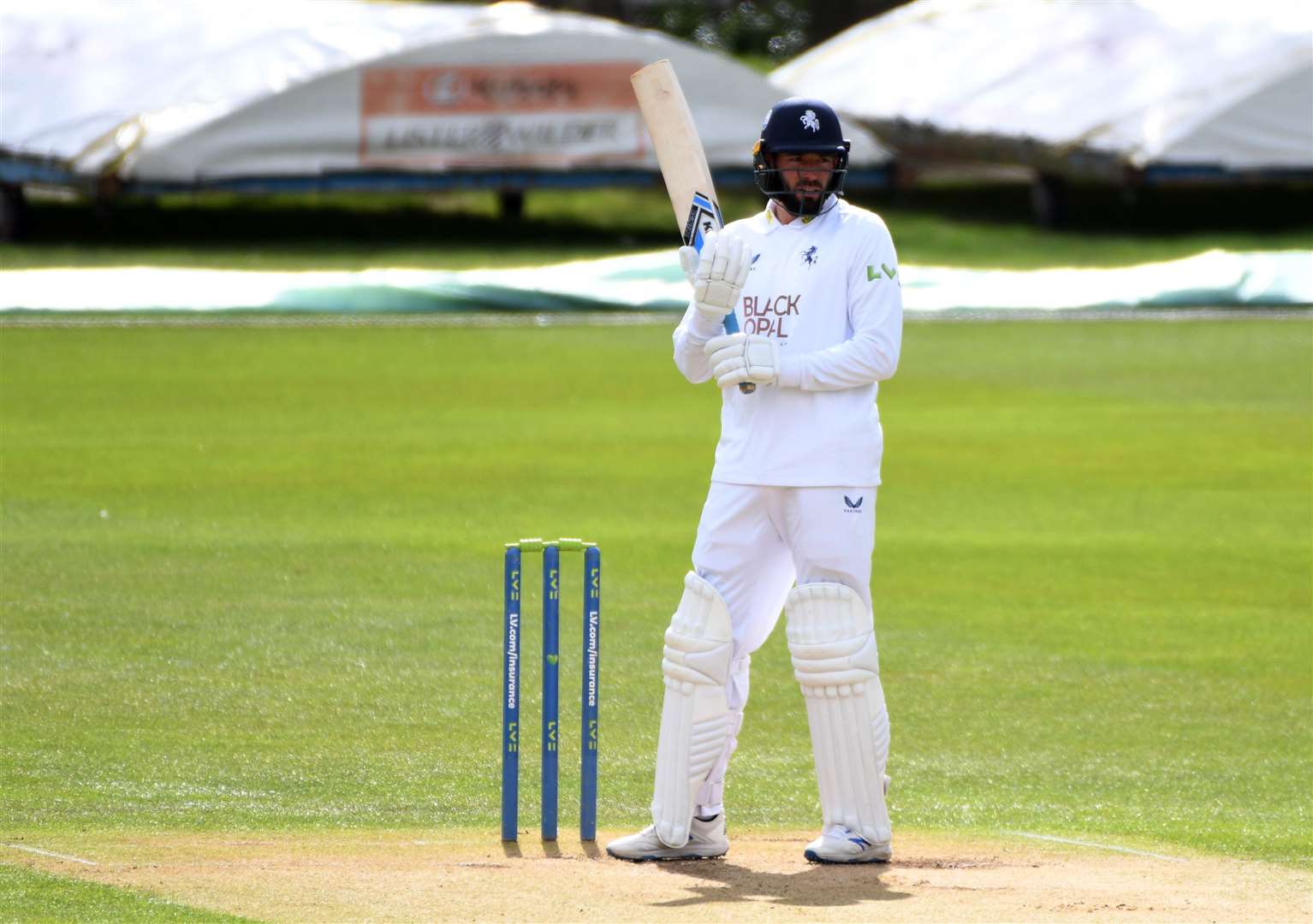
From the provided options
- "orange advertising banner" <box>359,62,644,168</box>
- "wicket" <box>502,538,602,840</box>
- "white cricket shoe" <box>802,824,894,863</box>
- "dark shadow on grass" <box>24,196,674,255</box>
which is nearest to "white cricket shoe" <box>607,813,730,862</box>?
"wicket" <box>502,538,602,840</box>

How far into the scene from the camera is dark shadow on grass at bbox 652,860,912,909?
5070 mm

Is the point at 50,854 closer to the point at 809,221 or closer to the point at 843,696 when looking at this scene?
the point at 843,696

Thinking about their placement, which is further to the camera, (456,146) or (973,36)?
(973,36)

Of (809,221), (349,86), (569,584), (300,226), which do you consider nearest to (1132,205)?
(349,86)

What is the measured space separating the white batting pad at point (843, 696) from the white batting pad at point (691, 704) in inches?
8.1

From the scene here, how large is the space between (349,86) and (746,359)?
780 inches

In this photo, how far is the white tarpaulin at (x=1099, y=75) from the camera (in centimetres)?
2577

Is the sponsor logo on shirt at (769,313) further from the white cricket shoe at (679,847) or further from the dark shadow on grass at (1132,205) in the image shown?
the dark shadow on grass at (1132,205)

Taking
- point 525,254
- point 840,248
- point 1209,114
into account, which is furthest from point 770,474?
point 1209,114

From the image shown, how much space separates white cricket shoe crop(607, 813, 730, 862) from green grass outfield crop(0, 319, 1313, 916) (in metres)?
0.52

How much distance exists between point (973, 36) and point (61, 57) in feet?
41.9

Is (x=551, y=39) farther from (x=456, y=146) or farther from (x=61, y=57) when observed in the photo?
(x=61, y=57)

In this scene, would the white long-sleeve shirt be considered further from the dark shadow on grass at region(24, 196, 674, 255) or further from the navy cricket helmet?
the dark shadow on grass at region(24, 196, 674, 255)

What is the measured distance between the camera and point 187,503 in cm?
1152
